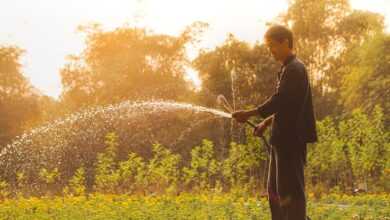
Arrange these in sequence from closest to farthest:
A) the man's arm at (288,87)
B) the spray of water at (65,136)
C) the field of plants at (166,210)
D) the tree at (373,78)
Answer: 1. the man's arm at (288,87)
2. the field of plants at (166,210)
3. the tree at (373,78)
4. the spray of water at (65,136)

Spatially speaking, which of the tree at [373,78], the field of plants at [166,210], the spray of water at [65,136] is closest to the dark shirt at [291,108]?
the field of plants at [166,210]

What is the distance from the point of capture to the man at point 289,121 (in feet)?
17.0

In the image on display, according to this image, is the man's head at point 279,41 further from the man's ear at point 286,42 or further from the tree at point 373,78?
the tree at point 373,78

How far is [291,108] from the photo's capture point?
5199 millimetres

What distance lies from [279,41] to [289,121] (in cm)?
61

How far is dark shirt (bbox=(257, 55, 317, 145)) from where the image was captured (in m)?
5.17

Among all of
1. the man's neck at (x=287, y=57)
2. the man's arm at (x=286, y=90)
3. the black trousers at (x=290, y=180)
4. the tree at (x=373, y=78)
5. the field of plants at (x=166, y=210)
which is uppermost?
the tree at (x=373, y=78)

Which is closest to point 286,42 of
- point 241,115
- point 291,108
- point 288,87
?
point 288,87

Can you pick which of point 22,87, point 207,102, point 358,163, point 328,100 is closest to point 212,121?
point 207,102

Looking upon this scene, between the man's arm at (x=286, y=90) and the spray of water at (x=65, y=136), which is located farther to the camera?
the spray of water at (x=65, y=136)

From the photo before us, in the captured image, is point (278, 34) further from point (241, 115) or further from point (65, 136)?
point (65, 136)

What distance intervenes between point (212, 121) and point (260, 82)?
14.6 feet

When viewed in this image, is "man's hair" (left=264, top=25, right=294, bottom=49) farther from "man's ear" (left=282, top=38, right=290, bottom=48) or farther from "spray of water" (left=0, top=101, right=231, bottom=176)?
"spray of water" (left=0, top=101, right=231, bottom=176)

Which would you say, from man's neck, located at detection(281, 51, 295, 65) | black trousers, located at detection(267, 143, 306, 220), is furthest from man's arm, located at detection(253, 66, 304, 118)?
black trousers, located at detection(267, 143, 306, 220)
